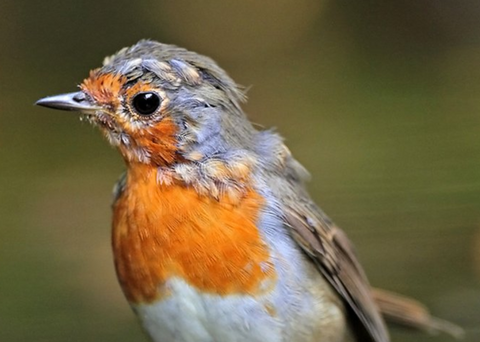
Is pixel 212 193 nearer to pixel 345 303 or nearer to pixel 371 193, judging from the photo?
pixel 345 303

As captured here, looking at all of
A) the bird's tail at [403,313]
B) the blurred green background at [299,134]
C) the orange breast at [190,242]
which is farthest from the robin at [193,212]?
the blurred green background at [299,134]

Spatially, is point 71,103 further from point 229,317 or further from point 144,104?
point 229,317

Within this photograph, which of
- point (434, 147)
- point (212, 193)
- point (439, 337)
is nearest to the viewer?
point (212, 193)

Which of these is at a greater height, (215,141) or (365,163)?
(365,163)

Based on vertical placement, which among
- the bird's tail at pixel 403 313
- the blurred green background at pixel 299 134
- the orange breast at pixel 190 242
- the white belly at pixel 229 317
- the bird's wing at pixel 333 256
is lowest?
the white belly at pixel 229 317

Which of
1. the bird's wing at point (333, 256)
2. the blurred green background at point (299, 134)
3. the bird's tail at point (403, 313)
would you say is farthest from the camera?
the blurred green background at point (299, 134)

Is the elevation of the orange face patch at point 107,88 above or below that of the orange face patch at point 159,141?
above

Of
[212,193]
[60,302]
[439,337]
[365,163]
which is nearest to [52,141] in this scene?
[60,302]

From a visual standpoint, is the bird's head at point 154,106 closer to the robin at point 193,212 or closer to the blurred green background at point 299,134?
the robin at point 193,212

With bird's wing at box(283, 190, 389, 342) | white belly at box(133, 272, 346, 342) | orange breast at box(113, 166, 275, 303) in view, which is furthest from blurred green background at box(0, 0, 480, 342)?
orange breast at box(113, 166, 275, 303)
